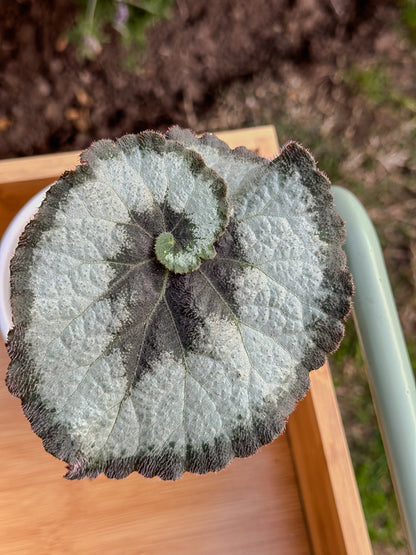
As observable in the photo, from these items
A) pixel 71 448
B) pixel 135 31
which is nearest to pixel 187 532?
pixel 71 448

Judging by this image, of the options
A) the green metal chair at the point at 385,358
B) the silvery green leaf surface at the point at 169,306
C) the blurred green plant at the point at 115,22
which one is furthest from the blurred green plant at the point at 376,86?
the silvery green leaf surface at the point at 169,306

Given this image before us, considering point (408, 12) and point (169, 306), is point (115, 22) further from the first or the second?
point (169, 306)

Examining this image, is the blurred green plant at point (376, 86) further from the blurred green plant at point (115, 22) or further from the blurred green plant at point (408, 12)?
the blurred green plant at point (115, 22)

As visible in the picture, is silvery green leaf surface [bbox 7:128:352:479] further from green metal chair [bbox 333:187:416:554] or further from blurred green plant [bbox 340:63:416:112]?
blurred green plant [bbox 340:63:416:112]

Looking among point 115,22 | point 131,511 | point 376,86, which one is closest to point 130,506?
point 131,511

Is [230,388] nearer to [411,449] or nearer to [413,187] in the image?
[411,449]

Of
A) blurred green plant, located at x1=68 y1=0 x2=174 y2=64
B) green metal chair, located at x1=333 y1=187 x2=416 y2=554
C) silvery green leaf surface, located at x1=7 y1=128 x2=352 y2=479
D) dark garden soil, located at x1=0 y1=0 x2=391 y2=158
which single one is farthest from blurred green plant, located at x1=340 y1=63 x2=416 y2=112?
silvery green leaf surface, located at x1=7 y1=128 x2=352 y2=479
